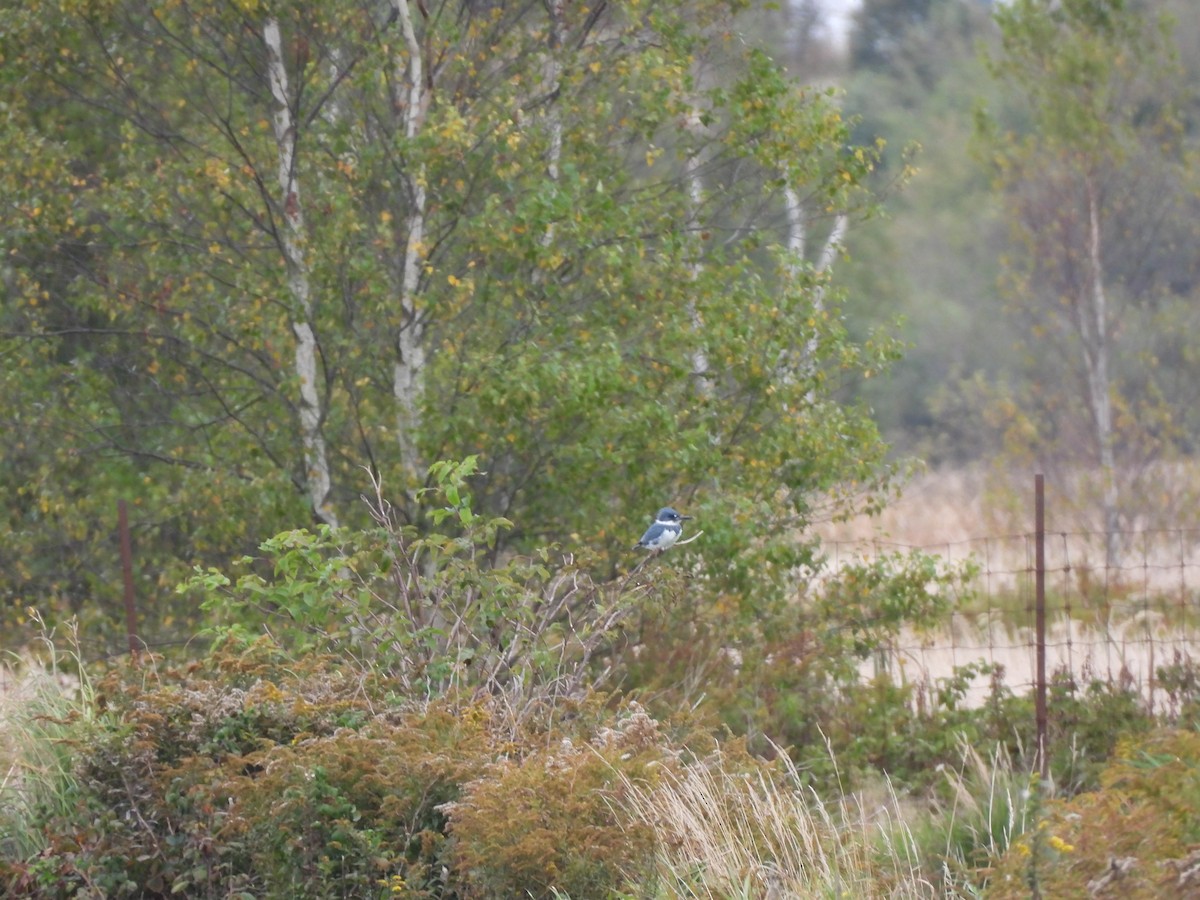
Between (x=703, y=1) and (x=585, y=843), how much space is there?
646 cm

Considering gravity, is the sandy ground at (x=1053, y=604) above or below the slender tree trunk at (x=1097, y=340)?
below

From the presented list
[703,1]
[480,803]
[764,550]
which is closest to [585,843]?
[480,803]

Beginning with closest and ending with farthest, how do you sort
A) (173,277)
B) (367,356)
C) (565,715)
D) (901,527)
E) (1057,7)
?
1. (565,715)
2. (367,356)
3. (173,277)
4. (1057,7)
5. (901,527)

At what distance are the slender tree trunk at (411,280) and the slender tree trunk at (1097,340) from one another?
33.2 ft

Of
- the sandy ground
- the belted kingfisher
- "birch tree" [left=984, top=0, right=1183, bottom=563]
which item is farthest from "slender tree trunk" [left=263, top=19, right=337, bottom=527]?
"birch tree" [left=984, top=0, right=1183, bottom=563]

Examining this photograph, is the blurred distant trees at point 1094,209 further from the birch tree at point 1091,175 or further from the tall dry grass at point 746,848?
the tall dry grass at point 746,848

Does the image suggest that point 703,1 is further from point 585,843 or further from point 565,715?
point 585,843

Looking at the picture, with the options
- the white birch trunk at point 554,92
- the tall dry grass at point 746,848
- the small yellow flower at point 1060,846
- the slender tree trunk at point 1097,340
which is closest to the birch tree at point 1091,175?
the slender tree trunk at point 1097,340

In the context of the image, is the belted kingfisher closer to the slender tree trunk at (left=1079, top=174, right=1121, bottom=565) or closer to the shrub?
the shrub

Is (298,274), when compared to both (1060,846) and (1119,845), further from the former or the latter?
(1060,846)

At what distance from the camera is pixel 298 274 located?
31.6 ft

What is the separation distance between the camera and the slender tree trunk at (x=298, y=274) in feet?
31.4

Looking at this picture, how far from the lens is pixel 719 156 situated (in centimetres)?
1009

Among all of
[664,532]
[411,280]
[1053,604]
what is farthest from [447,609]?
[1053,604]
